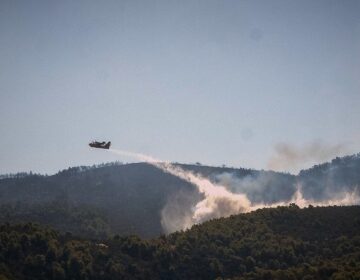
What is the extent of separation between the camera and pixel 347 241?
5758 inches

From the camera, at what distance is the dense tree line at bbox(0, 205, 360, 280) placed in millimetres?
118562

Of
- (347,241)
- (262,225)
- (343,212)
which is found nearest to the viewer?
(347,241)

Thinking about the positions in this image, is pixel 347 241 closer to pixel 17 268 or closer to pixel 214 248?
pixel 214 248

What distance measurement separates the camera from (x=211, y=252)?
145875 mm

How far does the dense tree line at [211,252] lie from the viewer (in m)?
119

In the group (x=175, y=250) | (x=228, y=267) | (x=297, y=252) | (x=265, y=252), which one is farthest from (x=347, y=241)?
(x=175, y=250)

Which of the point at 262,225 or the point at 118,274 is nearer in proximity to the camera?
the point at 118,274

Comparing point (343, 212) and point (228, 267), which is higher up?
point (343, 212)

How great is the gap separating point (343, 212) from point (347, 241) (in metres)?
38.3

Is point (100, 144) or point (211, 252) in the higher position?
point (100, 144)

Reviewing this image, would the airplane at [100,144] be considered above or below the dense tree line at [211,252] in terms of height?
above

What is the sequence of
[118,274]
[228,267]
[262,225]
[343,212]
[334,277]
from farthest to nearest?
[343,212], [262,225], [228,267], [118,274], [334,277]

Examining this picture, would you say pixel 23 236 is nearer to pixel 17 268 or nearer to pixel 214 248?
pixel 17 268

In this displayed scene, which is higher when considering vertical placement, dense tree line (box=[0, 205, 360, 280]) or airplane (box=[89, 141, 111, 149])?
airplane (box=[89, 141, 111, 149])
